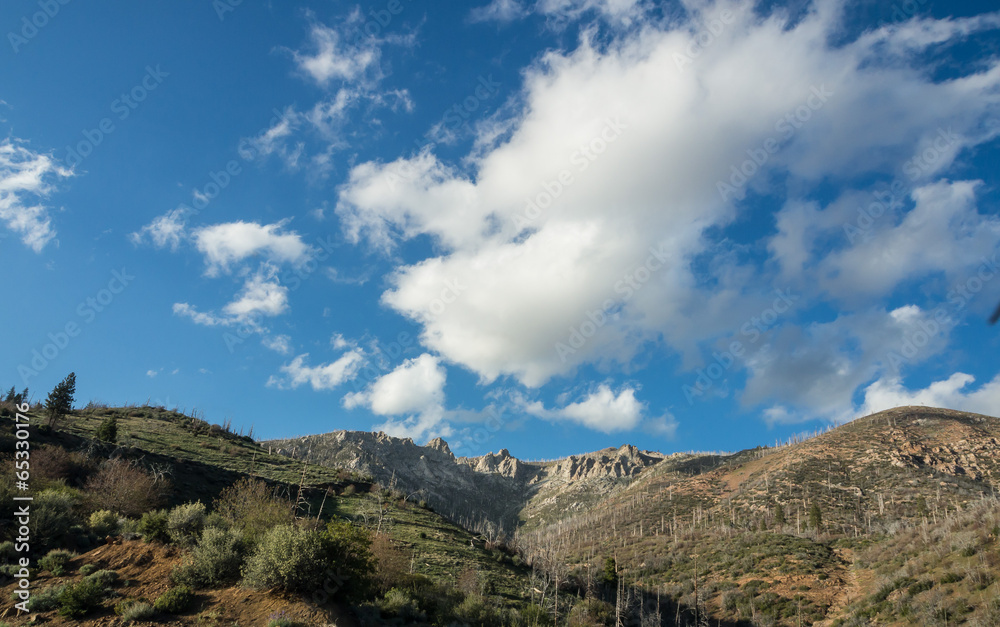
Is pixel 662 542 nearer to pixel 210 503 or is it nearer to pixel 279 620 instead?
pixel 210 503

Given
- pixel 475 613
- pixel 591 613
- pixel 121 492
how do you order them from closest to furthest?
pixel 475 613 < pixel 121 492 < pixel 591 613

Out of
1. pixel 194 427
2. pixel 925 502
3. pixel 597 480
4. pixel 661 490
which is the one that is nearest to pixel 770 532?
pixel 925 502

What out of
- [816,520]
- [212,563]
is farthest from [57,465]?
[816,520]

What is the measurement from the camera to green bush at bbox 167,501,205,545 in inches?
717

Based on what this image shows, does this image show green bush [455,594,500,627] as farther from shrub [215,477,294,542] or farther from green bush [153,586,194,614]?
green bush [153,586,194,614]

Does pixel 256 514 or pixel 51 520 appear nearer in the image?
pixel 51 520

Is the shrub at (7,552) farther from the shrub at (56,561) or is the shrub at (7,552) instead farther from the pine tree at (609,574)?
the pine tree at (609,574)

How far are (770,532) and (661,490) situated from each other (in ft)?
155

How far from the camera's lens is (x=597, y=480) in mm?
161250

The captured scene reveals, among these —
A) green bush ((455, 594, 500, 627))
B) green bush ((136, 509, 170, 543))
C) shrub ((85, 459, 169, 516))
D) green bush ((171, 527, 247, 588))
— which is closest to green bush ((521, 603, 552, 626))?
green bush ((455, 594, 500, 627))

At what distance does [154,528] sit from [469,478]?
191 metres

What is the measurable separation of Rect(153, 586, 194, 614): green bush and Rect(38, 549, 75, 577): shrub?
191 inches

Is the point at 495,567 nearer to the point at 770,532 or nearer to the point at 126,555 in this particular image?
the point at 126,555

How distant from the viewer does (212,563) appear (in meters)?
15.6
